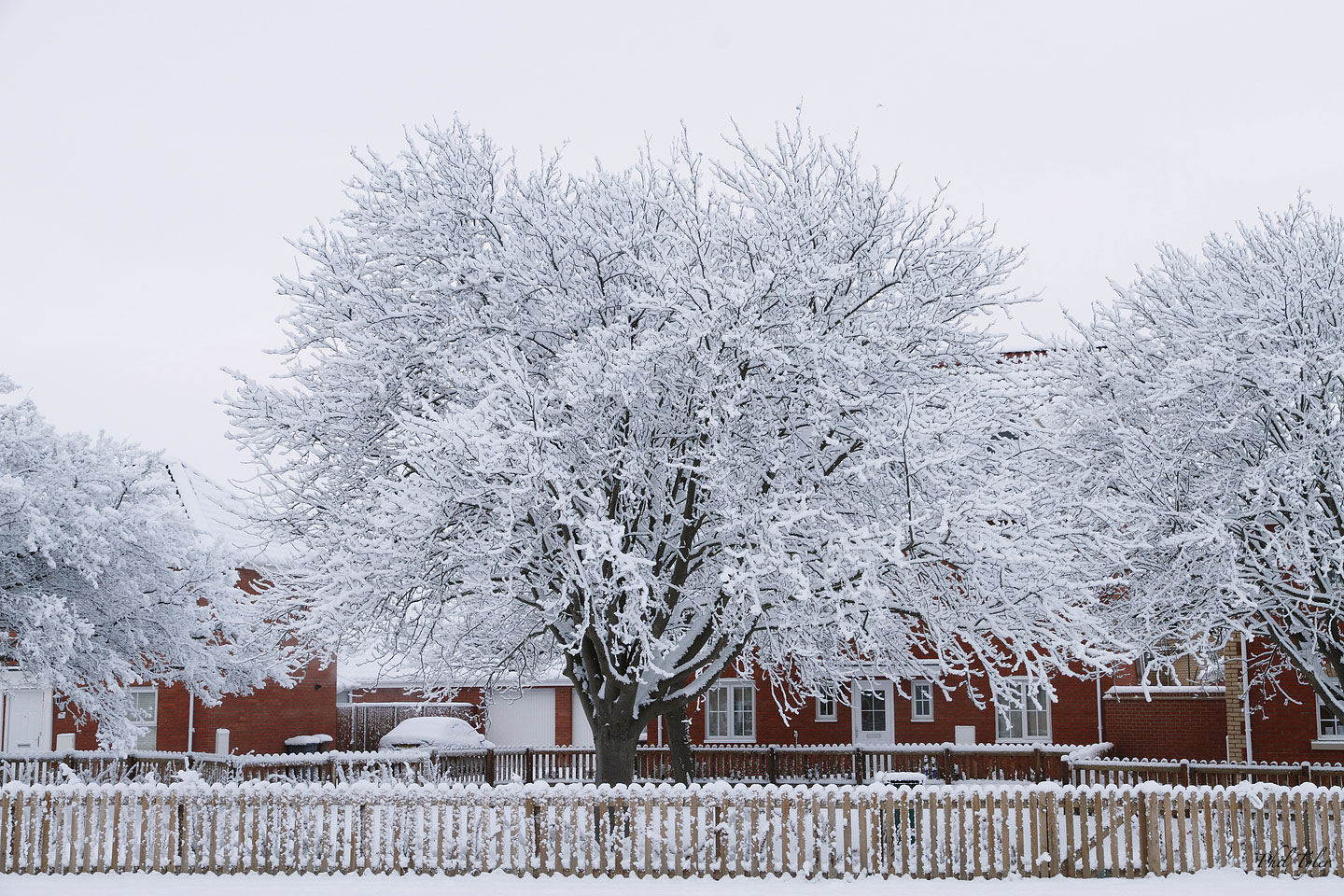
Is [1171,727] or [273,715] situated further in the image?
[273,715]

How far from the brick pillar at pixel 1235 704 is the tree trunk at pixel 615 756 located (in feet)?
47.4

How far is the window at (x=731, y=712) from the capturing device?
30.8m

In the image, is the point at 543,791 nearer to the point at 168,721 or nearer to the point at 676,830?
the point at 676,830

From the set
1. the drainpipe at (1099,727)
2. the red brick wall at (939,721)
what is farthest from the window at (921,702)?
the drainpipe at (1099,727)

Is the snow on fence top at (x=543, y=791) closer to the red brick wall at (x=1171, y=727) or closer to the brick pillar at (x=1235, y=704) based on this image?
the brick pillar at (x=1235, y=704)

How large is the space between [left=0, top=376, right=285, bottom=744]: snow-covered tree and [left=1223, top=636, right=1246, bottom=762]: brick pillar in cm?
1836

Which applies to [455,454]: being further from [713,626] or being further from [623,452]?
[713,626]

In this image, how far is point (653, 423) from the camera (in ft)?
47.9

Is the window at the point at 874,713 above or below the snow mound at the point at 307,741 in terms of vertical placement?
above

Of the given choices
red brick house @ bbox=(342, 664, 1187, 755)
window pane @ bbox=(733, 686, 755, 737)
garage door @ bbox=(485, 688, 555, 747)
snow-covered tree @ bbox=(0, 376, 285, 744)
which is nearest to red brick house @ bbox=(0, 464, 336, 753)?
red brick house @ bbox=(342, 664, 1187, 755)

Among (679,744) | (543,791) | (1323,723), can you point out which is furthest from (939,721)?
(543,791)

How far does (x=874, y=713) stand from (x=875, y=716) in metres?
0.07

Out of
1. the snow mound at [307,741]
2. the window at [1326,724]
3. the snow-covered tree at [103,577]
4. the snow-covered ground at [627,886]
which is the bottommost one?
the snow mound at [307,741]

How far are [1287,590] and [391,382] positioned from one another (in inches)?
520
